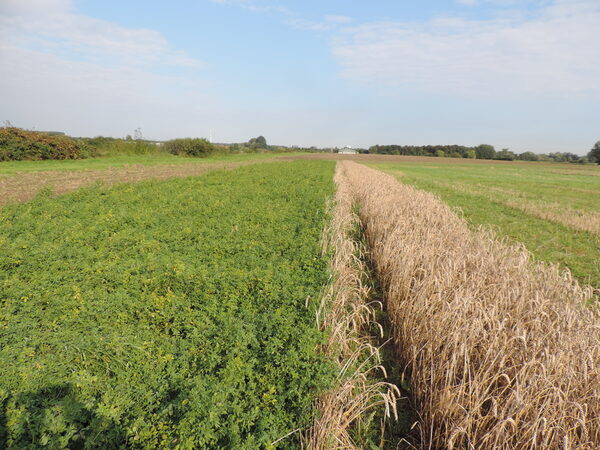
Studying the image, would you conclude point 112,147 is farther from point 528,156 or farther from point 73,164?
point 528,156

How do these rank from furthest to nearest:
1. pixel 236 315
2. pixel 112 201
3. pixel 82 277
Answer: pixel 112 201, pixel 82 277, pixel 236 315

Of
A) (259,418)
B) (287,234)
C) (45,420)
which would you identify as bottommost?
(259,418)

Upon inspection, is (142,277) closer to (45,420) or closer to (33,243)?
(45,420)

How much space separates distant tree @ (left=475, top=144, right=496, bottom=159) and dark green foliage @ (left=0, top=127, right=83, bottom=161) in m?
116

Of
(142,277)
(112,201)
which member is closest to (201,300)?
(142,277)

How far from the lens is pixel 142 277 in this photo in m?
4.72

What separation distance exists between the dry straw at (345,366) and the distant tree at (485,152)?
12162 centimetres

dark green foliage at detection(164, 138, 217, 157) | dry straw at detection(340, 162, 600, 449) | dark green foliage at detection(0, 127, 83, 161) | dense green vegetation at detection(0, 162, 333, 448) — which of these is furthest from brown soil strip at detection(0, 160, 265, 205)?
dark green foliage at detection(164, 138, 217, 157)

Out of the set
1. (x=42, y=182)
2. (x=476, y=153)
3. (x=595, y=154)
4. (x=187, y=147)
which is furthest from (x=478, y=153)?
(x=42, y=182)

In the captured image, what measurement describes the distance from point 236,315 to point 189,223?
4.23 meters

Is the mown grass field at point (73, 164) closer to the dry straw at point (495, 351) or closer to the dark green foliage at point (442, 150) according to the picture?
the dry straw at point (495, 351)

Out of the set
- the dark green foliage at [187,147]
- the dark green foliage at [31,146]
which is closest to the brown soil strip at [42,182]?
the dark green foliage at [31,146]

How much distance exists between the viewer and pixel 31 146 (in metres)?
26.6

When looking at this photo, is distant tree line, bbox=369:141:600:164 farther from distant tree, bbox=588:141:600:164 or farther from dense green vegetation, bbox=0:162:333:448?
dense green vegetation, bbox=0:162:333:448
